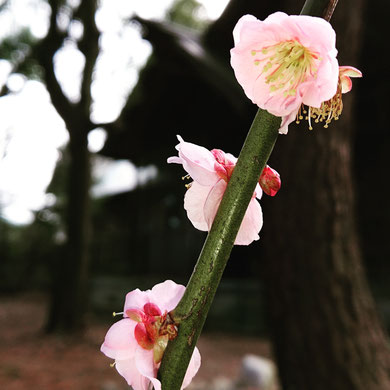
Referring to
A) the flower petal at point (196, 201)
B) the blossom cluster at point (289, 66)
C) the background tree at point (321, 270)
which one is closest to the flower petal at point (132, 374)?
the flower petal at point (196, 201)

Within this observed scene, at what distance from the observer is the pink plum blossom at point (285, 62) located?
1.38ft

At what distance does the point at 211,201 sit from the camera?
47 centimetres

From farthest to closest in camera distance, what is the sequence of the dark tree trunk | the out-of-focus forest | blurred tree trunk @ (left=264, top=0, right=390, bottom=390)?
the dark tree trunk < the out-of-focus forest < blurred tree trunk @ (left=264, top=0, right=390, bottom=390)

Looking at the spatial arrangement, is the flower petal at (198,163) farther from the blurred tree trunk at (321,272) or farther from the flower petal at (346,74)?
the blurred tree trunk at (321,272)

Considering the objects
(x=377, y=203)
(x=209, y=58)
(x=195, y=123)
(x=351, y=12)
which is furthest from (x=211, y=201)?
(x=195, y=123)

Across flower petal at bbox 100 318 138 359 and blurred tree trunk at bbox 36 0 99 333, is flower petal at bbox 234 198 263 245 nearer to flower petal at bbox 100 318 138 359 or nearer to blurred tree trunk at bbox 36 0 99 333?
flower petal at bbox 100 318 138 359

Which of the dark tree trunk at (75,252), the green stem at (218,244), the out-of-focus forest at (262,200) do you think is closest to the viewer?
the green stem at (218,244)

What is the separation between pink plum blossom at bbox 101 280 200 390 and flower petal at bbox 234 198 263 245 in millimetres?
84

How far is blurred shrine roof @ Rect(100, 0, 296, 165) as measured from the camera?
17.6 feet

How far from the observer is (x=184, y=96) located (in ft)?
26.9

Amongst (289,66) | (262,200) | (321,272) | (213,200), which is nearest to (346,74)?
(289,66)

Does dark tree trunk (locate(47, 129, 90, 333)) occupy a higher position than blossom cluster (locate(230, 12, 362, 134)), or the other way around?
dark tree trunk (locate(47, 129, 90, 333))

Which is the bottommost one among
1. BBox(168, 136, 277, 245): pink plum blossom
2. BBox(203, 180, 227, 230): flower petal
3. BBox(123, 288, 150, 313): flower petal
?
BBox(123, 288, 150, 313): flower petal

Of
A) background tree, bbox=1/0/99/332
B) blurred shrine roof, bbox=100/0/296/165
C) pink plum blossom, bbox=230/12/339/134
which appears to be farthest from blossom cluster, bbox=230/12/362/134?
background tree, bbox=1/0/99/332
